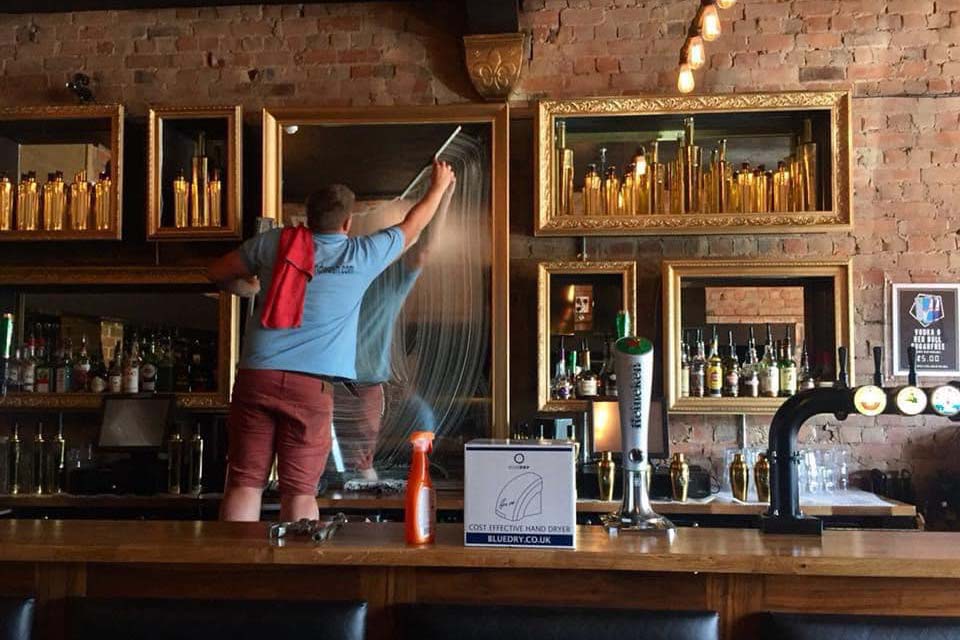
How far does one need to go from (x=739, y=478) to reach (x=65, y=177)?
310cm

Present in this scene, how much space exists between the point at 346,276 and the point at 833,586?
5.58 ft

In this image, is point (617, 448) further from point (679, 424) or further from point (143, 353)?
point (143, 353)

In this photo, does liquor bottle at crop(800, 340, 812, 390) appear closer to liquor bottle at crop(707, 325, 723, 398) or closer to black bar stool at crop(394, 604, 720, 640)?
liquor bottle at crop(707, 325, 723, 398)

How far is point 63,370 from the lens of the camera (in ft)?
12.2

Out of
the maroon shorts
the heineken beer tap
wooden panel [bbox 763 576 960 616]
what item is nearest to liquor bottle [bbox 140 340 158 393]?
the maroon shorts

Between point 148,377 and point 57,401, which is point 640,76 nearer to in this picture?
point 148,377

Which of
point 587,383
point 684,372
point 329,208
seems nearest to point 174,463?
point 329,208

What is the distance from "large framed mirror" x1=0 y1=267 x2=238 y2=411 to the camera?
3.61 m

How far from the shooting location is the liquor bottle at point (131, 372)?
3.65 m

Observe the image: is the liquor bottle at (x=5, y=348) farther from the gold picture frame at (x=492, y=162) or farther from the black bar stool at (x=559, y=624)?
the black bar stool at (x=559, y=624)

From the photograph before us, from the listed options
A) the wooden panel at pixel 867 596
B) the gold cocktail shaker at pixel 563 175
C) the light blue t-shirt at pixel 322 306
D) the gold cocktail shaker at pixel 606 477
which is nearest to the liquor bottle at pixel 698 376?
the gold cocktail shaker at pixel 606 477

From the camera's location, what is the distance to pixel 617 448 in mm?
3324

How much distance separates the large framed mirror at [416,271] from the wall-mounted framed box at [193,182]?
0.14m

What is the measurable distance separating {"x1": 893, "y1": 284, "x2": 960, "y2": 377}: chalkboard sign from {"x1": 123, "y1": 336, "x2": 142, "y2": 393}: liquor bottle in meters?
3.18
